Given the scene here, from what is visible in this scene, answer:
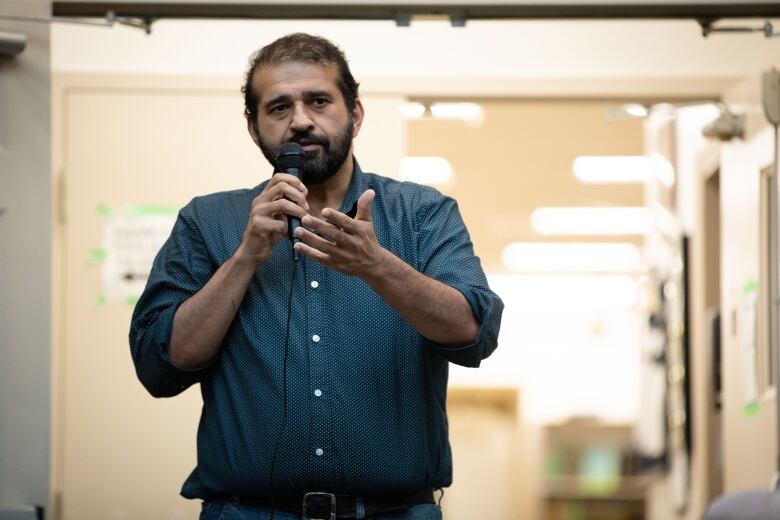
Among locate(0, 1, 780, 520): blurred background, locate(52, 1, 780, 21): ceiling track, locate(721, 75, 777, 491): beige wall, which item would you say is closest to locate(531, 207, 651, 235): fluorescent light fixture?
locate(0, 1, 780, 520): blurred background

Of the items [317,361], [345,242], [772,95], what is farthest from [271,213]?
[772,95]

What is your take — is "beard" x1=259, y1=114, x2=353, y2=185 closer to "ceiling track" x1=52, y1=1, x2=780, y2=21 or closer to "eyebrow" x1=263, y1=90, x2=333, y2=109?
"eyebrow" x1=263, y1=90, x2=333, y2=109

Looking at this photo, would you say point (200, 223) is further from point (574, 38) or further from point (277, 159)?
point (574, 38)

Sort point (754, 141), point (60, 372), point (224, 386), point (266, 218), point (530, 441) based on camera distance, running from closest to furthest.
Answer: point (266, 218) < point (224, 386) < point (754, 141) < point (60, 372) < point (530, 441)

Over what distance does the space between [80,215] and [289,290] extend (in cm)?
212

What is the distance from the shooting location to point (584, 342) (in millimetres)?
9297

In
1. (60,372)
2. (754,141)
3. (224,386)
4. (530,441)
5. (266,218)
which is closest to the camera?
(266,218)

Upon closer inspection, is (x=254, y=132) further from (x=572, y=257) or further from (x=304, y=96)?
(x=572, y=257)

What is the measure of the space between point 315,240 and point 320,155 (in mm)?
252

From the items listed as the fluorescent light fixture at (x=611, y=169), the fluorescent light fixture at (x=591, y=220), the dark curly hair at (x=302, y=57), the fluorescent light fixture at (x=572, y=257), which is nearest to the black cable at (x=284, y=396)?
the dark curly hair at (x=302, y=57)

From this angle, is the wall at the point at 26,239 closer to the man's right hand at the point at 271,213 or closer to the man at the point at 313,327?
the man at the point at 313,327

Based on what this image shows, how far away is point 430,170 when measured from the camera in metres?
7.37

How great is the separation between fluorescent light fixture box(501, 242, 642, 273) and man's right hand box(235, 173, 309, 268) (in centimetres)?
711

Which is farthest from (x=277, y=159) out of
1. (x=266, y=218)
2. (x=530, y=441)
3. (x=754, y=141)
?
(x=530, y=441)
